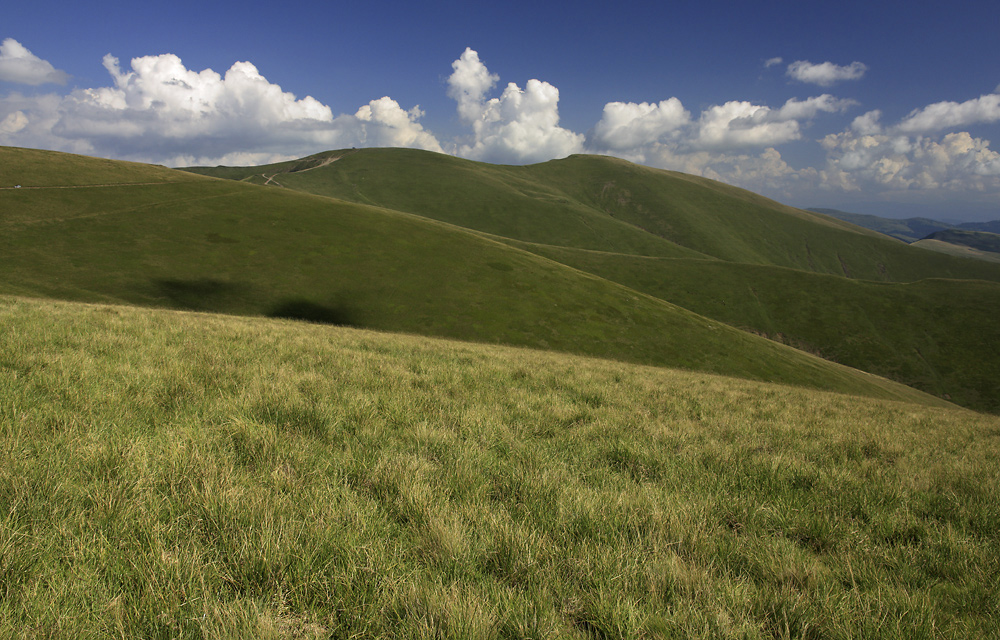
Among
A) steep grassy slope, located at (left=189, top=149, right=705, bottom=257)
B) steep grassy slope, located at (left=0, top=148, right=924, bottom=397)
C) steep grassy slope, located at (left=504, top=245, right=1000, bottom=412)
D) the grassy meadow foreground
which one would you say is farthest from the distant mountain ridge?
steep grassy slope, located at (left=189, top=149, right=705, bottom=257)

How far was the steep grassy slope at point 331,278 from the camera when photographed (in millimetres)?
52250

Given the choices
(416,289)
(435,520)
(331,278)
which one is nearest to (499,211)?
(416,289)

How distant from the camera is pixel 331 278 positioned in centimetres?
6259

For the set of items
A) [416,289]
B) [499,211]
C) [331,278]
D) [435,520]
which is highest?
[499,211]

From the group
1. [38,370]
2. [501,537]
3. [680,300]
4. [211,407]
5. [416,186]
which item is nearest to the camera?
[501,537]

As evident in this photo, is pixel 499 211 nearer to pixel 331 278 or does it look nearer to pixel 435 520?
pixel 331 278

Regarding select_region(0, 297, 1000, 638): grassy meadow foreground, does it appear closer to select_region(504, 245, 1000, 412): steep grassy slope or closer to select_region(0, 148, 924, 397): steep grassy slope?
select_region(0, 148, 924, 397): steep grassy slope

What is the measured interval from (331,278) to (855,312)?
12904cm

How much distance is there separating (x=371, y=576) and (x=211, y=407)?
3.98m

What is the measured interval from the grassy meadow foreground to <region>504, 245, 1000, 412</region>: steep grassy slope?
10995 cm

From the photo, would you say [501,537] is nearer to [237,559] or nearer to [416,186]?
[237,559]

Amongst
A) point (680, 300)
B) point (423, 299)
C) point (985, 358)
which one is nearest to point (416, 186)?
point (680, 300)

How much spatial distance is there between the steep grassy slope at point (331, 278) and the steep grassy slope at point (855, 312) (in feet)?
119

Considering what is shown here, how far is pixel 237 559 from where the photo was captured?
2.64m
